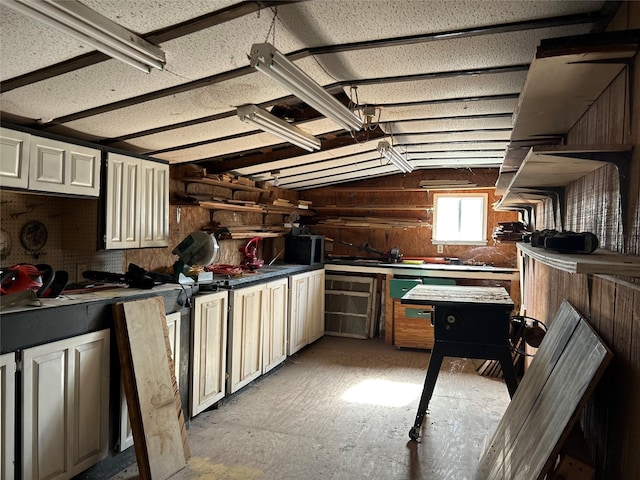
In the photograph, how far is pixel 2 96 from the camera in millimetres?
2148

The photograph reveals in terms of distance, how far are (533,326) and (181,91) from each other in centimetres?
247

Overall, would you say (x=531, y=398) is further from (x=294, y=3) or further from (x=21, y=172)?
(x=21, y=172)

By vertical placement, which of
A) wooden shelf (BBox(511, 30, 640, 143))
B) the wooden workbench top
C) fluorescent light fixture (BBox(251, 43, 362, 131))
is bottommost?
the wooden workbench top

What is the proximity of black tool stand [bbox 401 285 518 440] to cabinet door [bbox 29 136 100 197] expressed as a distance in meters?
2.13

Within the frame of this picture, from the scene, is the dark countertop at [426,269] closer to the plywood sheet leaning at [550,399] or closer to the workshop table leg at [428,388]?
the workshop table leg at [428,388]

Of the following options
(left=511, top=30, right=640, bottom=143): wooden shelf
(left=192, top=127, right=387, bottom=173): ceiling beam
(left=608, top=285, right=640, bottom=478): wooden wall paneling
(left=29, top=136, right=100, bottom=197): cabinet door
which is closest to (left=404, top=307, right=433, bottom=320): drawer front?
(left=192, top=127, right=387, bottom=173): ceiling beam

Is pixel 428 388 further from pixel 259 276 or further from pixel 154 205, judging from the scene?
pixel 154 205

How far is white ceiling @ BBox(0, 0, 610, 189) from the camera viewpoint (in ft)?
5.62

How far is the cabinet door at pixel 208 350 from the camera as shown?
306cm

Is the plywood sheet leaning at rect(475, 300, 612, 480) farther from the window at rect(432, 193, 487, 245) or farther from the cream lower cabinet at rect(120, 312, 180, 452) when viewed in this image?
the window at rect(432, 193, 487, 245)

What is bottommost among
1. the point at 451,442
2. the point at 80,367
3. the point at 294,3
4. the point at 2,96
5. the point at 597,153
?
the point at 451,442

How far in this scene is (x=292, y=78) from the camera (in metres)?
1.84

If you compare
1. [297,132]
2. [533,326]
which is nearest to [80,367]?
[297,132]

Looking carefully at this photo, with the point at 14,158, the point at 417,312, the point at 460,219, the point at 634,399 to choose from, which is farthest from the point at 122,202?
the point at 460,219
